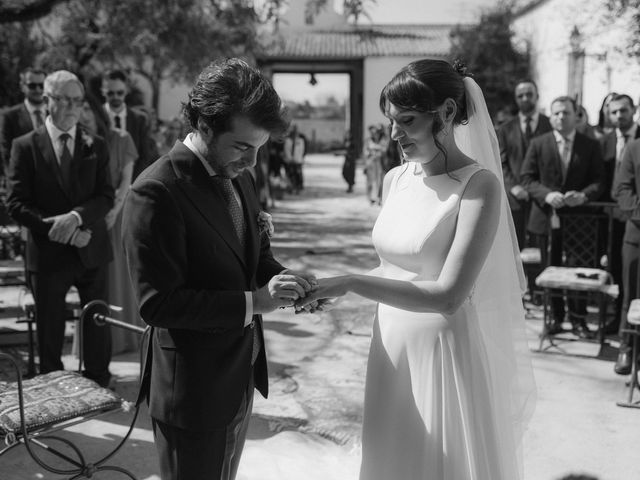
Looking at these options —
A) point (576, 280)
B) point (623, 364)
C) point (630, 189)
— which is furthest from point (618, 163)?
point (623, 364)

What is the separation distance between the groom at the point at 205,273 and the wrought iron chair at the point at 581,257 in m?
4.21

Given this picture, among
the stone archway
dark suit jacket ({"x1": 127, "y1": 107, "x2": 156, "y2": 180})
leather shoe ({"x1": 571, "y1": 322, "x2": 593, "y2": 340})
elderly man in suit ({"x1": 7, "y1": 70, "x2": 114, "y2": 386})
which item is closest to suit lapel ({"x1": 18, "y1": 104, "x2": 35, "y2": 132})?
dark suit jacket ({"x1": 127, "y1": 107, "x2": 156, "y2": 180})

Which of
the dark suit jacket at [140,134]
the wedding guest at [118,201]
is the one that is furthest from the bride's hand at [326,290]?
the dark suit jacket at [140,134]

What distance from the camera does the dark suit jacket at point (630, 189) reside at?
18.2 ft

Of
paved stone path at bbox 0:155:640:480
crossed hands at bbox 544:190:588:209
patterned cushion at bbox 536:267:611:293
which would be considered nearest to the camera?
paved stone path at bbox 0:155:640:480

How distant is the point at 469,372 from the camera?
268cm

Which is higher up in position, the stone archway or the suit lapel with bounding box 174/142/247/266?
the stone archway

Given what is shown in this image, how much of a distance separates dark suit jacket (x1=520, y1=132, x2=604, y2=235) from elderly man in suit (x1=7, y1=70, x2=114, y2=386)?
3.94 metres

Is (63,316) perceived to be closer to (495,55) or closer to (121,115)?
(121,115)

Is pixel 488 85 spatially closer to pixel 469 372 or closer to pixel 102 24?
pixel 102 24

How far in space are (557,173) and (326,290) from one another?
194 inches

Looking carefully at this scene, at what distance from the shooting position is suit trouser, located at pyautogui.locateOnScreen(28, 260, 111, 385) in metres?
4.66

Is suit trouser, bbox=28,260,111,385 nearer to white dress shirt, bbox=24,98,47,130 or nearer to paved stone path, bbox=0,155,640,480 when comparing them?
paved stone path, bbox=0,155,640,480

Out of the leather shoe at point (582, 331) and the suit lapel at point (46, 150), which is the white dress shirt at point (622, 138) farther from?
the suit lapel at point (46, 150)
